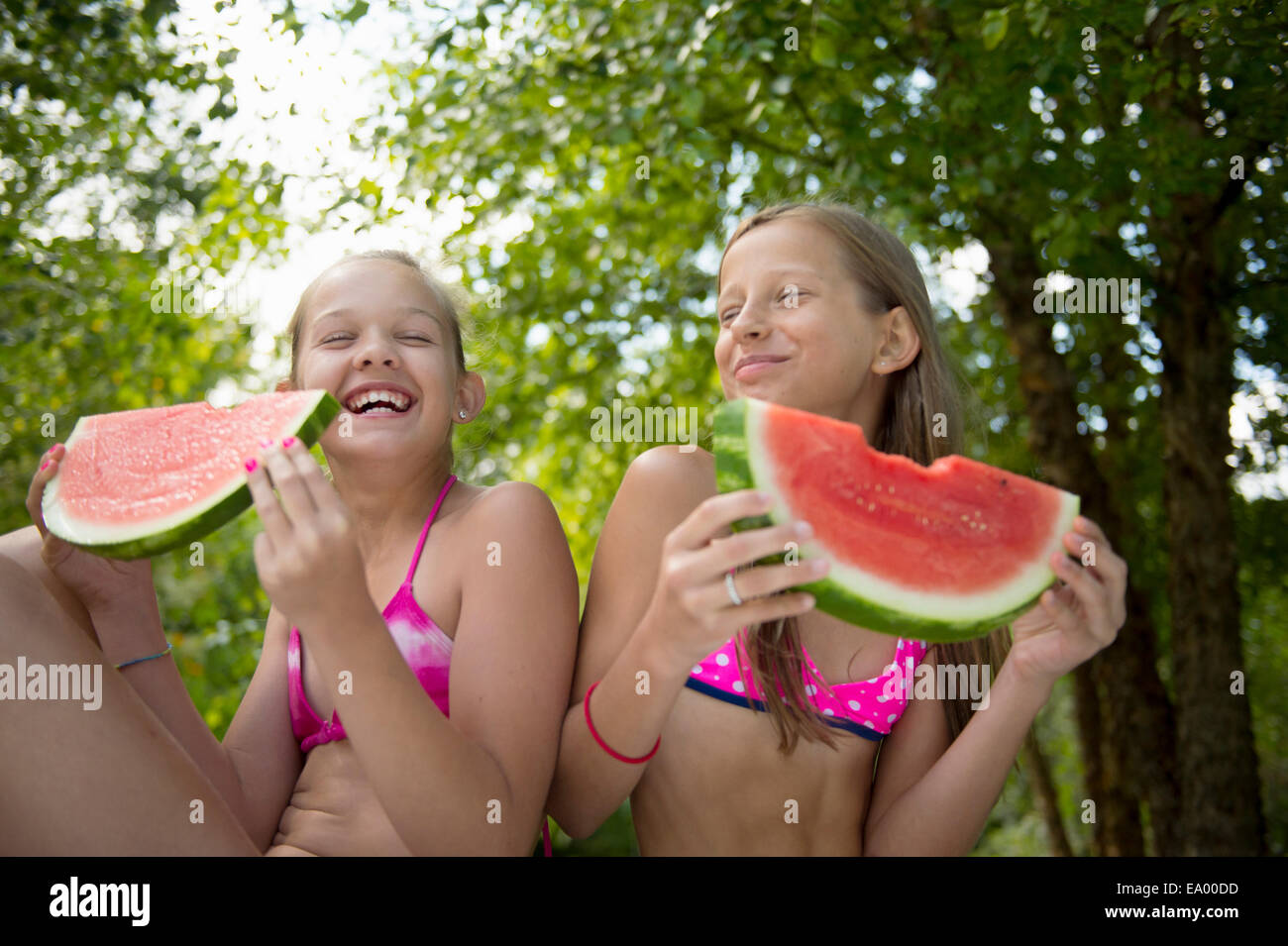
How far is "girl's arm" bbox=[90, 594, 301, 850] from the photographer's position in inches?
92.7

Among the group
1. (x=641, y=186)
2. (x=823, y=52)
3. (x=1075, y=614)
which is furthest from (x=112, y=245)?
(x=1075, y=614)

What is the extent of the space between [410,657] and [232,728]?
1.96 feet

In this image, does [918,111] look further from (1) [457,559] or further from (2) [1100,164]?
(1) [457,559]

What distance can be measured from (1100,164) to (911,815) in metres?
3.10

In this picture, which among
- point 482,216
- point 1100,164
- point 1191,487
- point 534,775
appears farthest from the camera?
point 482,216

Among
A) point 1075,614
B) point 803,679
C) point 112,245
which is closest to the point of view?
point 1075,614

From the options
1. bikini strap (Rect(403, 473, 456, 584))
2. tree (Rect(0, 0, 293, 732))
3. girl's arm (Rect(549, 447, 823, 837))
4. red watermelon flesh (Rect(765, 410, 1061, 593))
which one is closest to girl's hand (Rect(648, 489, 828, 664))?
girl's arm (Rect(549, 447, 823, 837))

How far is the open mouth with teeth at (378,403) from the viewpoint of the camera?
248 cm

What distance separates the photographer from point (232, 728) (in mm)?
2611

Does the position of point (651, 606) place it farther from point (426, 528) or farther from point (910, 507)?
point (426, 528)

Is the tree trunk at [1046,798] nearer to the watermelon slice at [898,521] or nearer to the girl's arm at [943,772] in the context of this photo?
the girl's arm at [943,772]

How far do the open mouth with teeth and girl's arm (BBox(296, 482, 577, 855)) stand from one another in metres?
0.30
